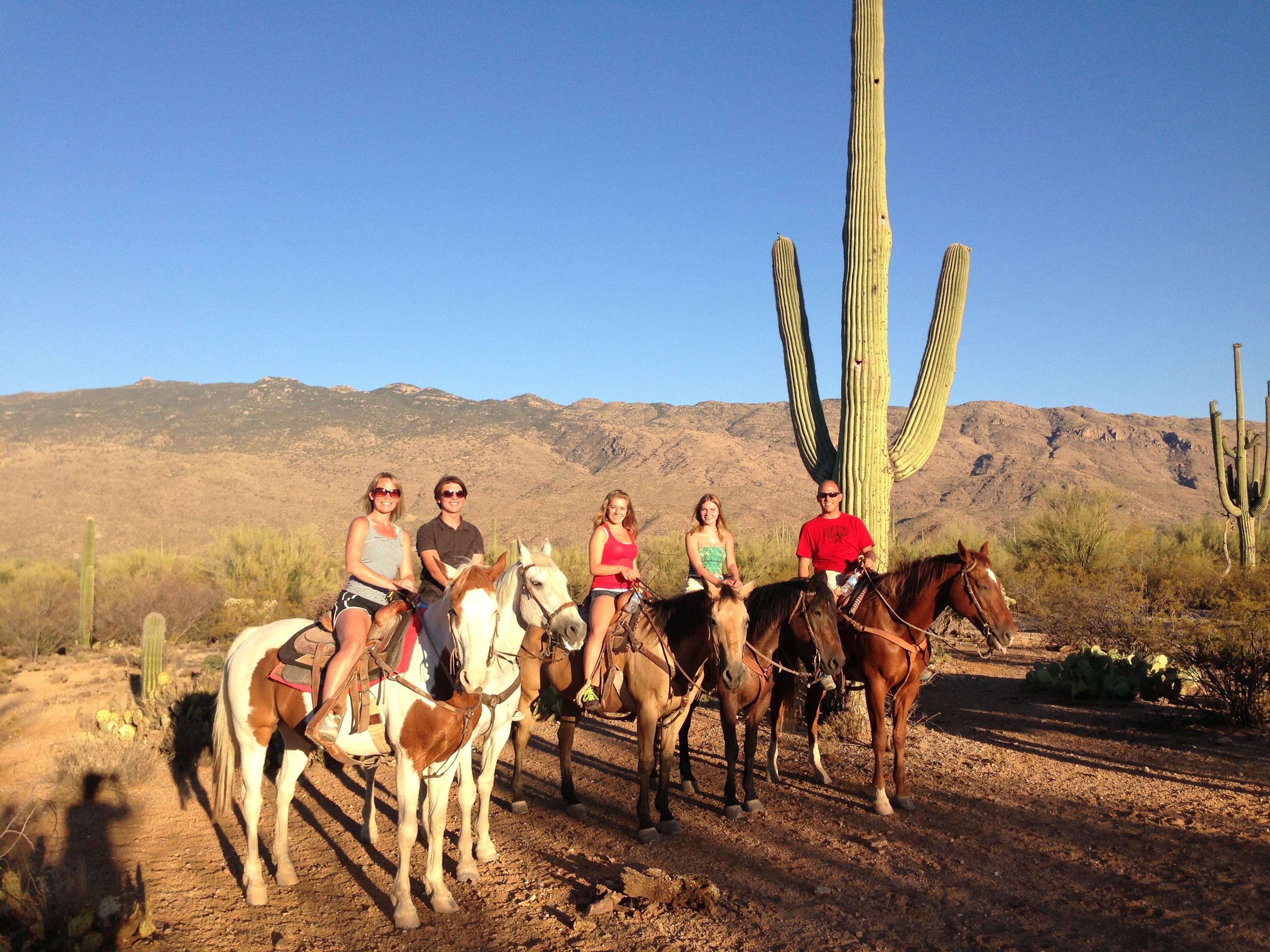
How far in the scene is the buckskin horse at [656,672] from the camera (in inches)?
246

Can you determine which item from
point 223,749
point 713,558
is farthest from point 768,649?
point 223,749

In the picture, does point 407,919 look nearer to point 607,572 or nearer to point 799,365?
point 607,572

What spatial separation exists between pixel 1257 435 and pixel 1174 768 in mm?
19520

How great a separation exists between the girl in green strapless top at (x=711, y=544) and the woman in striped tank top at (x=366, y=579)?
2.64m

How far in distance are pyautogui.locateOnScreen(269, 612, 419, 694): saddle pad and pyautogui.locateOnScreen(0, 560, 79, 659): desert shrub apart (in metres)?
14.4

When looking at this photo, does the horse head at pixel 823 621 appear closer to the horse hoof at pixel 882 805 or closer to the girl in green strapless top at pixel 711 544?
the girl in green strapless top at pixel 711 544

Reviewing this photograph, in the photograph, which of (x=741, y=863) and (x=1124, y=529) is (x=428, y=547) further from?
(x=1124, y=529)

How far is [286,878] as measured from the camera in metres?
5.49

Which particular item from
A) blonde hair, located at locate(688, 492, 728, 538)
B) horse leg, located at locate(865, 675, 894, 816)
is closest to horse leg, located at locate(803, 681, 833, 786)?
horse leg, located at locate(865, 675, 894, 816)

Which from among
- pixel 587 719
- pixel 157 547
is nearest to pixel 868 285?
pixel 587 719

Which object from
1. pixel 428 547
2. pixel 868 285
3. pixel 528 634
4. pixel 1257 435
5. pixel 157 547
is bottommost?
pixel 157 547

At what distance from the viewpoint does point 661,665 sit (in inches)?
258

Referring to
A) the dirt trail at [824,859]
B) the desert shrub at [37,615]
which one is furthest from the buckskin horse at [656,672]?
the desert shrub at [37,615]

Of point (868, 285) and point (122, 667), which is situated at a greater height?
point (868, 285)
